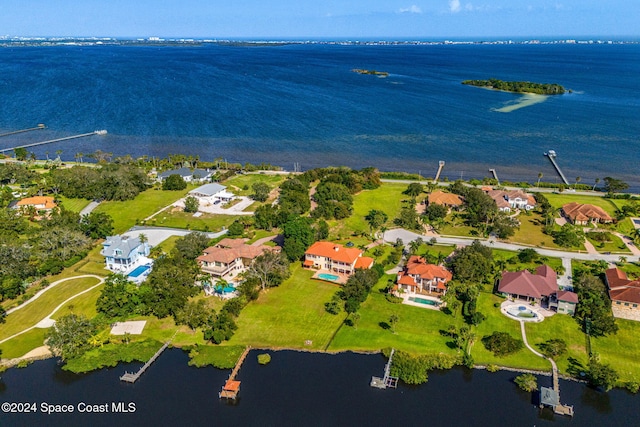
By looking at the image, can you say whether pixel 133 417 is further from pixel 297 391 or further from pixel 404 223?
pixel 404 223

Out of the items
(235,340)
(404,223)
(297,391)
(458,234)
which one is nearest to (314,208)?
(404,223)

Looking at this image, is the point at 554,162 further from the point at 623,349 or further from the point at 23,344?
the point at 23,344

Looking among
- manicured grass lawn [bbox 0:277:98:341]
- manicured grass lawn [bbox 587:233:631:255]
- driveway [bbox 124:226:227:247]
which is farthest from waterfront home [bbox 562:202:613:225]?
manicured grass lawn [bbox 0:277:98:341]

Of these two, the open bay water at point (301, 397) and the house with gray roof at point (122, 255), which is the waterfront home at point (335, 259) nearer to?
the open bay water at point (301, 397)

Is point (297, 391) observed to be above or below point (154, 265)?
below

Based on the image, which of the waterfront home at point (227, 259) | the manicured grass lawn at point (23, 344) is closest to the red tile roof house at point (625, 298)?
the waterfront home at point (227, 259)

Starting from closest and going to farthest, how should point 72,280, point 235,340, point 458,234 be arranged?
point 235,340 < point 72,280 < point 458,234
